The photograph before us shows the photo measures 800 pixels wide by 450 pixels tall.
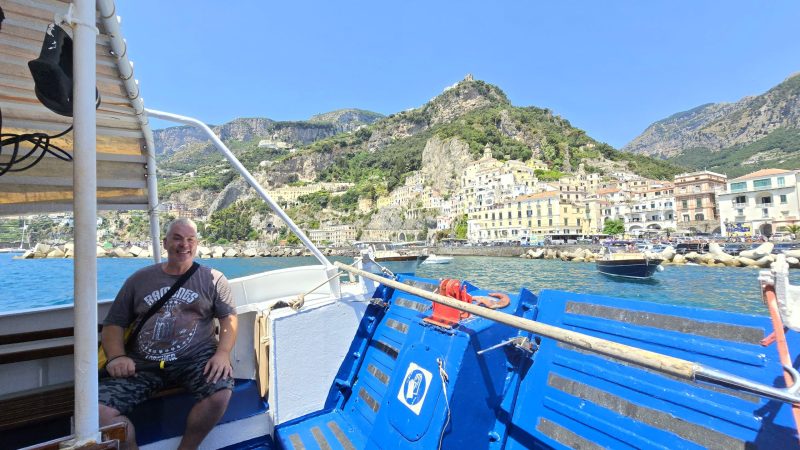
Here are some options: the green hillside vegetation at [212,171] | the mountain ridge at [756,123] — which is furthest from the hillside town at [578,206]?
the mountain ridge at [756,123]

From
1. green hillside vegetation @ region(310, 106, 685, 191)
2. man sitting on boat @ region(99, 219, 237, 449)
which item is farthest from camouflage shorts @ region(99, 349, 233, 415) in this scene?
green hillside vegetation @ region(310, 106, 685, 191)

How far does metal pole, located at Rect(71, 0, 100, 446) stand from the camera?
1263 millimetres

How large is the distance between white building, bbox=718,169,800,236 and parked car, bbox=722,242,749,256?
16.1m

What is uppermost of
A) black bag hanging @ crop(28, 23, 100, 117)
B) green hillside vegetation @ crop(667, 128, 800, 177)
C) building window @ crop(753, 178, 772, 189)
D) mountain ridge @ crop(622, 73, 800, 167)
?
mountain ridge @ crop(622, 73, 800, 167)

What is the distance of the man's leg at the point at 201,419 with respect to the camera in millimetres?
2365

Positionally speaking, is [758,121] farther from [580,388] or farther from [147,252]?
[147,252]

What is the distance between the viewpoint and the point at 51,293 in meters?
25.1

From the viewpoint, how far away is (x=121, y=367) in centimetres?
230

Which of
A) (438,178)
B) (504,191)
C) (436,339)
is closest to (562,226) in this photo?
(504,191)

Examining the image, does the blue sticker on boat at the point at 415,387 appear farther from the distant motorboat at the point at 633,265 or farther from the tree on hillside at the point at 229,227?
the tree on hillside at the point at 229,227

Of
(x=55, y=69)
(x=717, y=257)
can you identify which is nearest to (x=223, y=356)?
(x=55, y=69)

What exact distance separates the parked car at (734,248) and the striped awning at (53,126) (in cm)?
5286

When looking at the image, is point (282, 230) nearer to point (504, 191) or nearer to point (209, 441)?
point (504, 191)

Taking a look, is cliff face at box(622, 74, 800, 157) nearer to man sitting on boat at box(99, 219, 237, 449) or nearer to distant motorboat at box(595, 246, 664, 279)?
distant motorboat at box(595, 246, 664, 279)
